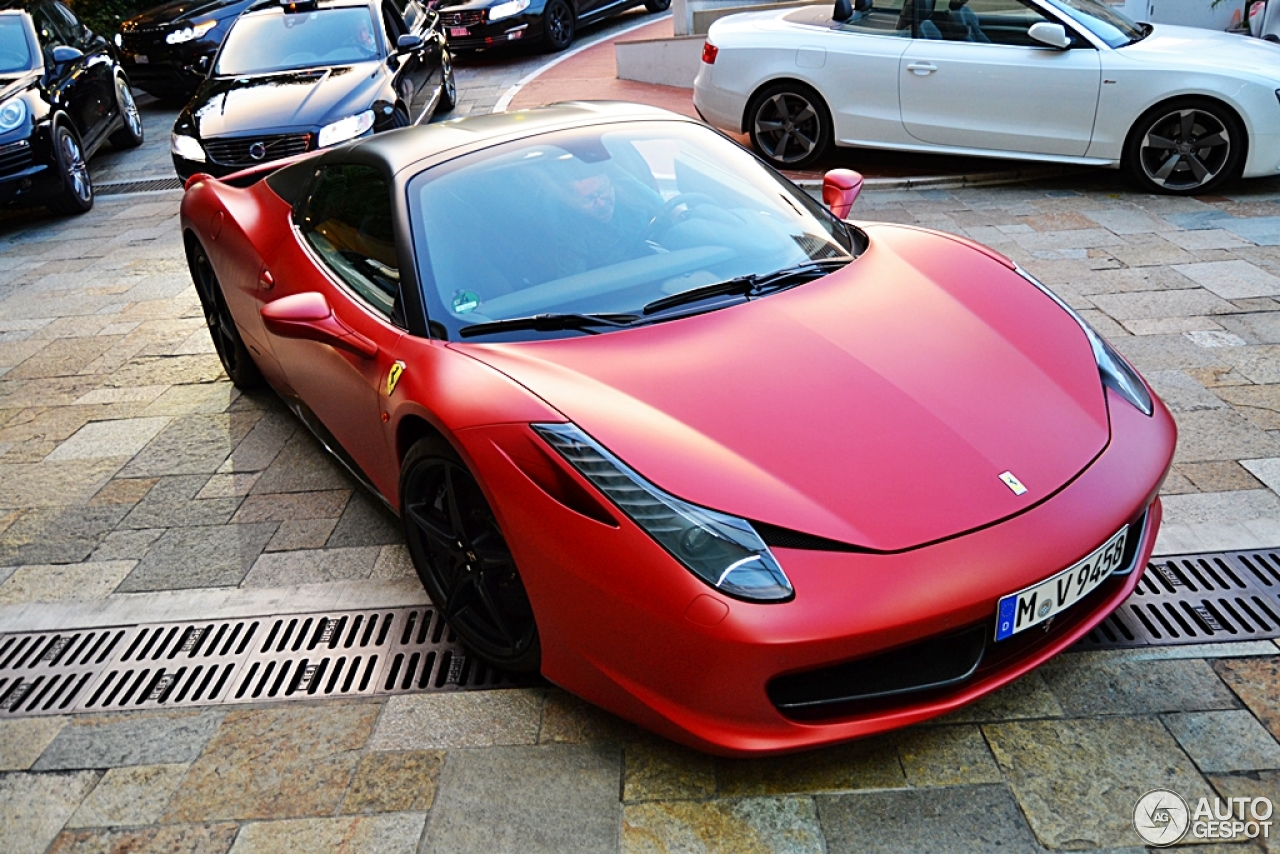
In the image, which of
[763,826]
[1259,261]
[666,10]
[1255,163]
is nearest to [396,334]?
[763,826]

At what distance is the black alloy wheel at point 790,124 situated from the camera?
26.8 ft

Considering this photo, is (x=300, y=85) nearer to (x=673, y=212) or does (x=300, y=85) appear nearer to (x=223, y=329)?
(x=223, y=329)

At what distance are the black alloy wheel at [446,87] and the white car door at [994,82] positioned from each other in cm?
554

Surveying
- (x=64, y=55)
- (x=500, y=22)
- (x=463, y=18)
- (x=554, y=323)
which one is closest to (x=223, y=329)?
(x=554, y=323)

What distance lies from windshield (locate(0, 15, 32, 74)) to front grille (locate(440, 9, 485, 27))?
546 cm

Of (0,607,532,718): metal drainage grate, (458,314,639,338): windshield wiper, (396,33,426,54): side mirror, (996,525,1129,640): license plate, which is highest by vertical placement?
(458,314,639,338): windshield wiper

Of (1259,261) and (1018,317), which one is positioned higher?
(1018,317)

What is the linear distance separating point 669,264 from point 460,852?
1737 mm

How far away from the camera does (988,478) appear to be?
2471mm

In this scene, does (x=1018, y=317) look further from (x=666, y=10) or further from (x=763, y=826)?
(x=666, y=10)

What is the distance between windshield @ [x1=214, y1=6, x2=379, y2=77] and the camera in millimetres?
9242

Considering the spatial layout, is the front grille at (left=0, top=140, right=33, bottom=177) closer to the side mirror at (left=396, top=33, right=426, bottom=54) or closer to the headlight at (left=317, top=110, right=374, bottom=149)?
the headlight at (left=317, top=110, right=374, bottom=149)

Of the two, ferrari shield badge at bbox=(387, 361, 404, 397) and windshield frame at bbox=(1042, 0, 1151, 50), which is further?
windshield frame at bbox=(1042, 0, 1151, 50)

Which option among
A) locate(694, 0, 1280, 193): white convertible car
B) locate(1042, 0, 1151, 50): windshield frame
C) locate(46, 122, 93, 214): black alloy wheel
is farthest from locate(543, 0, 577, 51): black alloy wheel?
locate(1042, 0, 1151, 50): windshield frame
